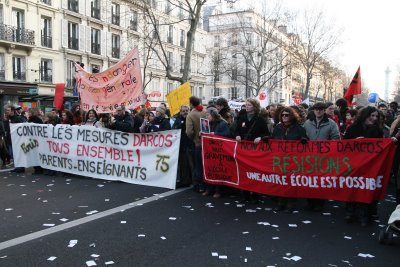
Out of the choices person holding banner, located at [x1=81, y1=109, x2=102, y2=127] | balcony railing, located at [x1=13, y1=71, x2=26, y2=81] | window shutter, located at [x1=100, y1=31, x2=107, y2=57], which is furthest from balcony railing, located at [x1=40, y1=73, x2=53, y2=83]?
person holding banner, located at [x1=81, y1=109, x2=102, y2=127]

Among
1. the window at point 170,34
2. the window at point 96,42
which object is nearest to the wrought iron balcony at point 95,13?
the window at point 96,42

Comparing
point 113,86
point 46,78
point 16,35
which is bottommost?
point 113,86

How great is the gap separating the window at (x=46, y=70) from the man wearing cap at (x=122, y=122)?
23565 millimetres

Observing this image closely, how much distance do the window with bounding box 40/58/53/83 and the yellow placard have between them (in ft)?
75.2

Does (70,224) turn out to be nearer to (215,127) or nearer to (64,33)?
(215,127)

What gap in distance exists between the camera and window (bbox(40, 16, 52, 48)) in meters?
30.5

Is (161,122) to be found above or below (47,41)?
below

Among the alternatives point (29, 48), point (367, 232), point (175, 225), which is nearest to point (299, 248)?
point (367, 232)

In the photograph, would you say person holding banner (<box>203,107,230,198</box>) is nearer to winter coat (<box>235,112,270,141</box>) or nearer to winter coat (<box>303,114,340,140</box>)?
winter coat (<box>235,112,270,141</box>)

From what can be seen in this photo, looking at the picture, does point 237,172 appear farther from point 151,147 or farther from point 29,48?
point 29,48

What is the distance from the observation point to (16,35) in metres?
28.0

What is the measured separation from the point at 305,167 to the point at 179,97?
4852mm

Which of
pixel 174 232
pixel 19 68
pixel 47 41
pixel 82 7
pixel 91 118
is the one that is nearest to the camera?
pixel 174 232

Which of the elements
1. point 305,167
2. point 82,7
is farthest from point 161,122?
point 82,7
